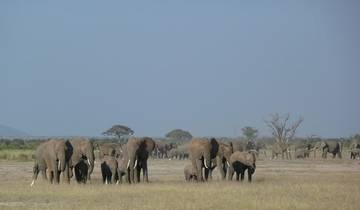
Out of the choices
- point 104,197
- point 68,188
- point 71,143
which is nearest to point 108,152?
point 71,143

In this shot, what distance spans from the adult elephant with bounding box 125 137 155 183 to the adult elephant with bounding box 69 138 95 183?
1.82 metres

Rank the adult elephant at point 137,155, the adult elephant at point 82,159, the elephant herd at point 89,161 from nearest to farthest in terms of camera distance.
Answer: the elephant herd at point 89,161 → the adult elephant at point 137,155 → the adult elephant at point 82,159

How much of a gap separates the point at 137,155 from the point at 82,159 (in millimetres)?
2638

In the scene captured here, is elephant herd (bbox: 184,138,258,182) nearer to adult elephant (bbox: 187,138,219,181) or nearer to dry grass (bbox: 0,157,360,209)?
adult elephant (bbox: 187,138,219,181)

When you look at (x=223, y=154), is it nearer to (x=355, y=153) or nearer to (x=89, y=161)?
(x=89, y=161)

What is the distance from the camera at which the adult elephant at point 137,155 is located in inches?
1362

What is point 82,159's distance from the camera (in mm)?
35188

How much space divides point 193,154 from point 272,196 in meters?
11.5

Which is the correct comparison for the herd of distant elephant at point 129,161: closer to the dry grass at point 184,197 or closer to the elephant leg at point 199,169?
the elephant leg at point 199,169

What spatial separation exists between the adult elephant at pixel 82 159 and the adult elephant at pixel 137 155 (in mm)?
1825

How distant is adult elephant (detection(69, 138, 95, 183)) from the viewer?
115 feet

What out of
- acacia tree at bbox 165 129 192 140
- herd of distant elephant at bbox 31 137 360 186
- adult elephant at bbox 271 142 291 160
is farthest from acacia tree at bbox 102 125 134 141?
herd of distant elephant at bbox 31 137 360 186

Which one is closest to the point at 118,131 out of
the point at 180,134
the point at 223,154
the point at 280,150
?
the point at 180,134

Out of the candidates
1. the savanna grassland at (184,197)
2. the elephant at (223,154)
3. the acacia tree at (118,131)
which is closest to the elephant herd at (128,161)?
the elephant at (223,154)
